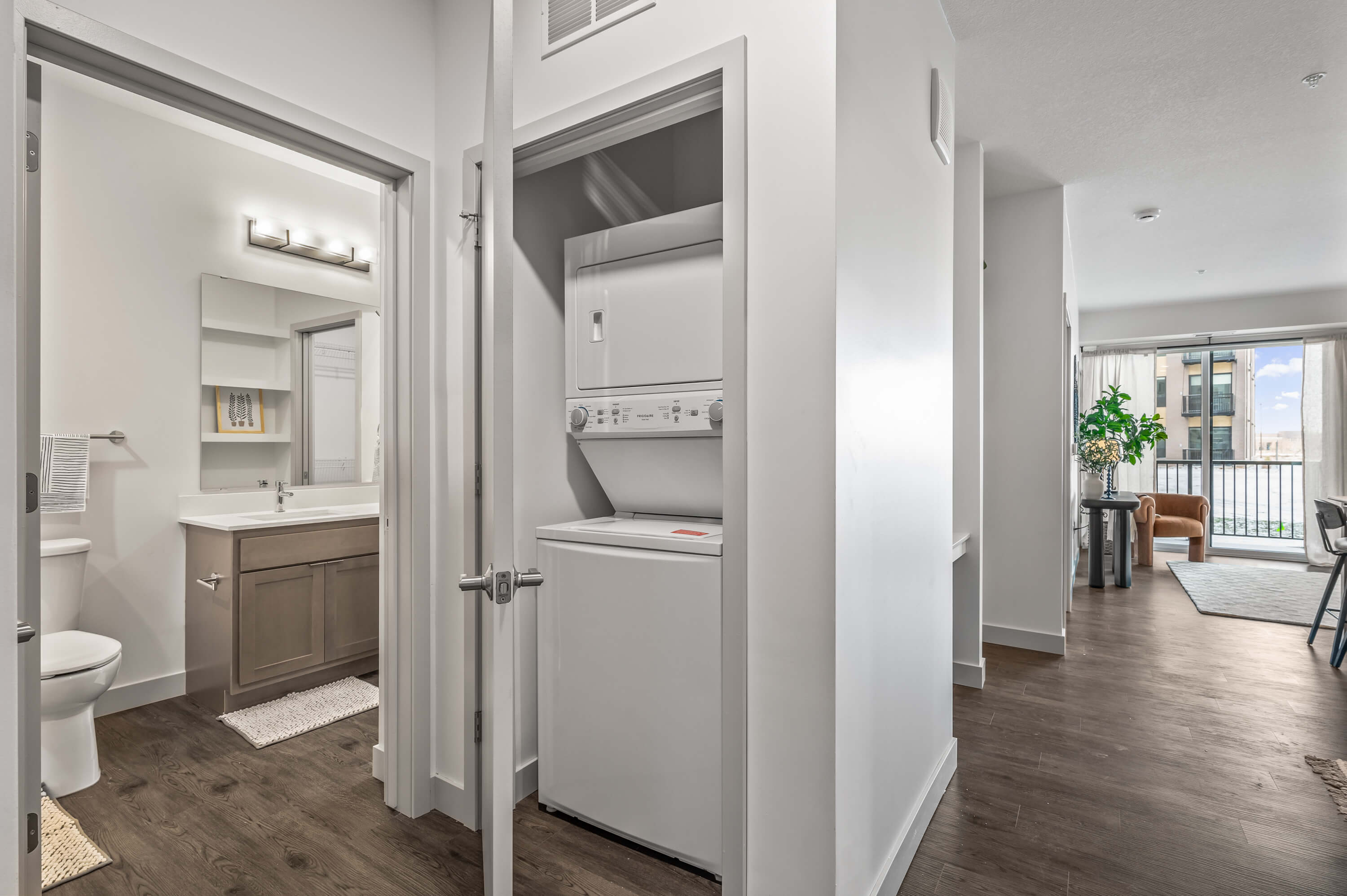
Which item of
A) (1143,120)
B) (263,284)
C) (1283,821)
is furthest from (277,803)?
(1143,120)

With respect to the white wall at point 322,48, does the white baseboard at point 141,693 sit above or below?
below

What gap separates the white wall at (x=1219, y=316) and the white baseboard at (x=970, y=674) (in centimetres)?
563

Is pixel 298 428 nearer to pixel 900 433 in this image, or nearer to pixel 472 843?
pixel 472 843

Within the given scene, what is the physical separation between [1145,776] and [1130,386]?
6.38 m

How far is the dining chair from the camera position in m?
3.43

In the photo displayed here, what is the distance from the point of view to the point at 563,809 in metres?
2.04

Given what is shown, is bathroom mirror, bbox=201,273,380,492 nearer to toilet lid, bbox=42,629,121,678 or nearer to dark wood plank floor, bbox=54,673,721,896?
toilet lid, bbox=42,629,121,678

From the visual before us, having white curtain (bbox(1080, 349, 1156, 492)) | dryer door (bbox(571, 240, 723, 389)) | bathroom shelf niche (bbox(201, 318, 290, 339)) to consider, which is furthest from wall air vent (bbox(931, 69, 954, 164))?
white curtain (bbox(1080, 349, 1156, 492))

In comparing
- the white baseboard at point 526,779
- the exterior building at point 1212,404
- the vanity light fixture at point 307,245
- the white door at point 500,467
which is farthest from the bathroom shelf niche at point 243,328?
the exterior building at point 1212,404

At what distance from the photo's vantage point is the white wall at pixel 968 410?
10.2ft

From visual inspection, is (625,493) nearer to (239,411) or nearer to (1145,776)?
(1145,776)

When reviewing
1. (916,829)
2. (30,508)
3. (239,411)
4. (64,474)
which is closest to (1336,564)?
(916,829)

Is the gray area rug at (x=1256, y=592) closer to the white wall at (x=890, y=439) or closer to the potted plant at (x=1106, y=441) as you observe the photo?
the potted plant at (x=1106, y=441)

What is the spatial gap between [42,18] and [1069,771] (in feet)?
11.5
